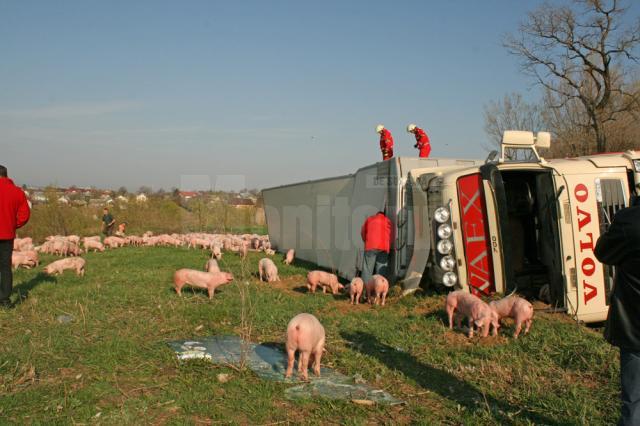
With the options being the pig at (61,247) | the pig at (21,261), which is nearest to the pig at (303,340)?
the pig at (21,261)

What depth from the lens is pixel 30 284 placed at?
1198cm

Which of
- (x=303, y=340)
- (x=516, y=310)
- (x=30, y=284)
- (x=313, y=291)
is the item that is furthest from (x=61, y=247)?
(x=516, y=310)

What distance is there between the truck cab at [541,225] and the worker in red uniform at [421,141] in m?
4.24

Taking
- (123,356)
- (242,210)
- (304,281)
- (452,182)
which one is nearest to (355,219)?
(304,281)

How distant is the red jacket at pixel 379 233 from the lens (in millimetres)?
10695

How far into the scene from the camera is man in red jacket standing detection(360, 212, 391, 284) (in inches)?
421

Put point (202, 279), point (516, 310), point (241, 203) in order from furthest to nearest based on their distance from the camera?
point (241, 203) < point (202, 279) < point (516, 310)

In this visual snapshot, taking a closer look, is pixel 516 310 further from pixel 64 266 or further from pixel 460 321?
pixel 64 266

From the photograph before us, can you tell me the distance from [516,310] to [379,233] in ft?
12.8

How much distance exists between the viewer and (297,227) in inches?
758

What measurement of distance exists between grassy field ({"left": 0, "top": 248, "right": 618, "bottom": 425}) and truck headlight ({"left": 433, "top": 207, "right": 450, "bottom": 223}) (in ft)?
5.12

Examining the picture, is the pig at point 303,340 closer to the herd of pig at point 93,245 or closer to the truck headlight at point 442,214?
the truck headlight at point 442,214

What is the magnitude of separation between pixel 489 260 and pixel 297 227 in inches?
445

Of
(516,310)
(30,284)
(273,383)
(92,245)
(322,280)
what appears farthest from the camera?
(92,245)
